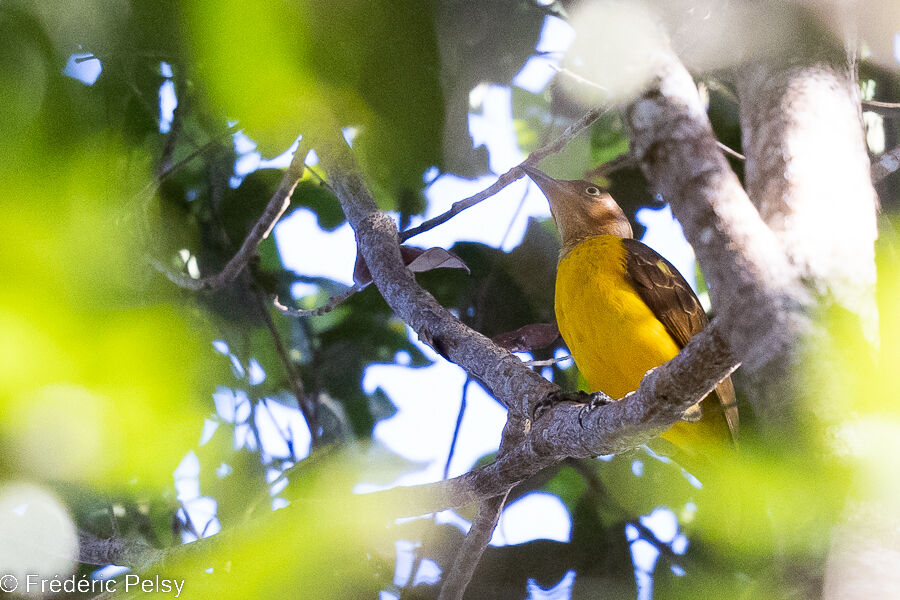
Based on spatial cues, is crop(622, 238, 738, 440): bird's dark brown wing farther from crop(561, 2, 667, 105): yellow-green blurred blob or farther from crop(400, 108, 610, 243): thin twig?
crop(561, 2, 667, 105): yellow-green blurred blob

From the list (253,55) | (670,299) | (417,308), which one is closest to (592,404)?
(417,308)

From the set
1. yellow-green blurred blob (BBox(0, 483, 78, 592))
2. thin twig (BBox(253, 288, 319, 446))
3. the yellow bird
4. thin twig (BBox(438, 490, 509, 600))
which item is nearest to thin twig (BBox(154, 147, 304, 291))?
thin twig (BBox(253, 288, 319, 446))

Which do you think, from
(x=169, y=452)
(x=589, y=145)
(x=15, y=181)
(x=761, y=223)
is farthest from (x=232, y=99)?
(x=589, y=145)

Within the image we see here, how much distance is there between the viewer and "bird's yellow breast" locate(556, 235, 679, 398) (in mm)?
2678

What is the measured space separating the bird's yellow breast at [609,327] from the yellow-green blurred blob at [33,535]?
1675 millimetres

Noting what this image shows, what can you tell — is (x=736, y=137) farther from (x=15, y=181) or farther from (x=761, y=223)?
(x=15, y=181)

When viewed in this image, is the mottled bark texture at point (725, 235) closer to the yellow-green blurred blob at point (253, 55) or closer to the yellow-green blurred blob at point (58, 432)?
the yellow-green blurred blob at point (253, 55)

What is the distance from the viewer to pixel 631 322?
2693 millimetres

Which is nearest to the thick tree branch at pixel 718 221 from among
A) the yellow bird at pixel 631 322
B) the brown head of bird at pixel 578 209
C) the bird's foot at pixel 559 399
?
Answer: the bird's foot at pixel 559 399

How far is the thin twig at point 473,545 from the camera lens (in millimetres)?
2242

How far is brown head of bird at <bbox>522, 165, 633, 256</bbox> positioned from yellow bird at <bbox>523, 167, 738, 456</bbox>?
0.97 ft

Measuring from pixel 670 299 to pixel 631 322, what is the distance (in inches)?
7.0

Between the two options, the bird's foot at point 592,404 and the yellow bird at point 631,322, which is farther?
the yellow bird at point 631,322

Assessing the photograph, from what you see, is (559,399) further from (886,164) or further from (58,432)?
(886,164)
